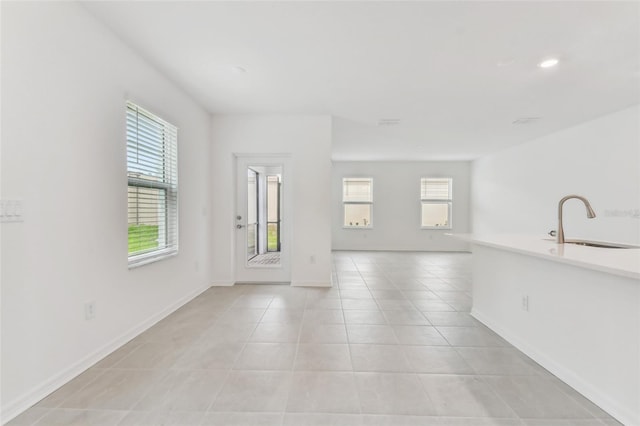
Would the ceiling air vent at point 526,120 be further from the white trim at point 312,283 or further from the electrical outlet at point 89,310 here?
the electrical outlet at point 89,310

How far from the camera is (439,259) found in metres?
6.43

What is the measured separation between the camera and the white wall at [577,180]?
3.57m

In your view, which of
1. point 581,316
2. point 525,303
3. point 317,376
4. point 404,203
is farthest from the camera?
point 404,203

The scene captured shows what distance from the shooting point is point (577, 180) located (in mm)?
4297

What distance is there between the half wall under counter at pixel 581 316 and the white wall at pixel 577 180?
2.74 metres

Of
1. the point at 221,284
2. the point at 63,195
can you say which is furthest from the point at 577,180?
the point at 63,195

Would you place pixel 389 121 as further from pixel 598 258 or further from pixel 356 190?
pixel 356 190

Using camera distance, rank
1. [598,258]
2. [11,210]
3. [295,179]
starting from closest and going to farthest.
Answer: [11,210], [598,258], [295,179]

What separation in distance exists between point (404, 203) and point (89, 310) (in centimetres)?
720

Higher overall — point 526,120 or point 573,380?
point 526,120

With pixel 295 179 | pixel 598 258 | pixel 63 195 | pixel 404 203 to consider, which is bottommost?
pixel 598 258

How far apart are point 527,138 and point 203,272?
635 centimetres

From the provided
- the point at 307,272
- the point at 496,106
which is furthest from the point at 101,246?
the point at 496,106

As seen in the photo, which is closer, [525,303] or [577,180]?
[525,303]
